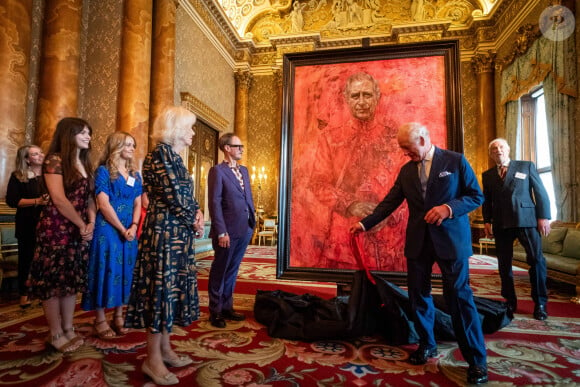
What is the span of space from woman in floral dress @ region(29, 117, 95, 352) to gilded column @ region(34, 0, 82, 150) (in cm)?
314

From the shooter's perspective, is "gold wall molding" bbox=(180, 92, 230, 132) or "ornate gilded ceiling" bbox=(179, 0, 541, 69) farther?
"ornate gilded ceiling" bbox=(179, 0, 541, 69)

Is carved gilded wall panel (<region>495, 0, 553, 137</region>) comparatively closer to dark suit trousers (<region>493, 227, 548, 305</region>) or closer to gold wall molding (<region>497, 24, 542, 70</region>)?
gold wall molding (<region>497, 24, 542, 70</region>)

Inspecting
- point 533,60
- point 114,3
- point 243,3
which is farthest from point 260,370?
point 243,3

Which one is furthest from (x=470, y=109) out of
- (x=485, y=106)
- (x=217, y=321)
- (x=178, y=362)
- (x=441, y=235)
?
(x=178, y=362)

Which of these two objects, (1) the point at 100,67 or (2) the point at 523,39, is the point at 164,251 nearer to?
(1) the point at 100,67

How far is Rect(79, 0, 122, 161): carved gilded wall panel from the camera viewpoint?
578cm

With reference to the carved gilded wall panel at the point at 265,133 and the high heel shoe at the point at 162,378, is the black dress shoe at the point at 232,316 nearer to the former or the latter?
the high heel shoe at the point at 162,378

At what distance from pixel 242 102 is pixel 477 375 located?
34.9ft

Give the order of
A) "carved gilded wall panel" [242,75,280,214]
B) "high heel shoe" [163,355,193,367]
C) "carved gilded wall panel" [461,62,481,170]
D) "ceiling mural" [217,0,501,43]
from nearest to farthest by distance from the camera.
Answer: "high heel shoe" [163,355,193,367], "carved gilded wall panel" [461,62,481,170], "ceiling mural" [217,0,501,43], "carved gilded wall panel" [242,75,280,214]

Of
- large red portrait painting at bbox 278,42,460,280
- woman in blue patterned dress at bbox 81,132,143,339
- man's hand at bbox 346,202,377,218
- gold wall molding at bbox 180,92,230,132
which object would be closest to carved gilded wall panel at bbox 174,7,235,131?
gold wall molding at bbox 180,92,230,132

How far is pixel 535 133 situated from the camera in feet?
26.1

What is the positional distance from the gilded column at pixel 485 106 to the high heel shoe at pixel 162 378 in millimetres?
9939

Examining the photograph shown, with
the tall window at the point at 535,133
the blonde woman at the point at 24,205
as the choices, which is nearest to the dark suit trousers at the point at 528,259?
the blonde woman at the point at 24,205

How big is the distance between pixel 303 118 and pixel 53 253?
2434 millimetres
